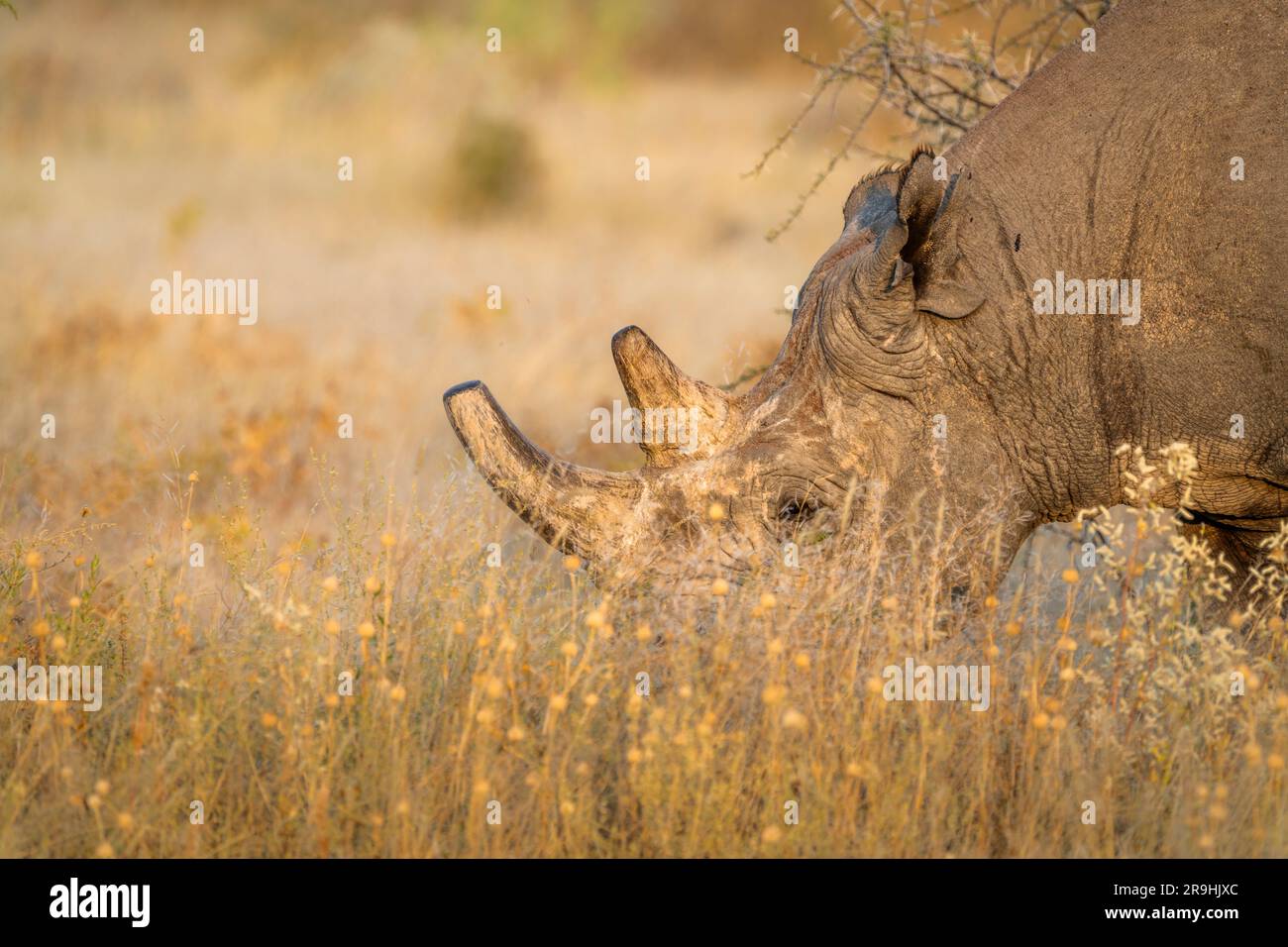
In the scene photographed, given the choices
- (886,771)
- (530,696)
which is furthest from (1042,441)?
(530,696)

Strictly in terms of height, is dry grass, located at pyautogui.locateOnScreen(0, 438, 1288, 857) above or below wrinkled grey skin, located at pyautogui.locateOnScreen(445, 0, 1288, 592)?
below

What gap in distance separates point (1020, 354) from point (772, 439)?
0.91m

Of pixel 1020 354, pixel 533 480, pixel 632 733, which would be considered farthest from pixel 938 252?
pixel 632 733

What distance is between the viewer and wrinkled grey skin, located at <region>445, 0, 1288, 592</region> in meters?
4.93

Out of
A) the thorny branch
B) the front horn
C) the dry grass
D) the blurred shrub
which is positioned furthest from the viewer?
the blurred shrub

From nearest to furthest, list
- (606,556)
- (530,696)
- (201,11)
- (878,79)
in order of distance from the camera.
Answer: (530,696) < (606,556) < (878,79) < (201,11)

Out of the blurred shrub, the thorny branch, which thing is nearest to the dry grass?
the thorny branch

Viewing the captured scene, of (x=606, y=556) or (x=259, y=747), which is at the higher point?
(x=606, y=556)

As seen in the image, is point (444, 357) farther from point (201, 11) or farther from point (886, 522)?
point (201, 11)

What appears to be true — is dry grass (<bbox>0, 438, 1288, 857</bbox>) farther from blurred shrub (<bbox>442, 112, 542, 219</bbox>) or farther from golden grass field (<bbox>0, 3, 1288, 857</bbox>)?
blurred shrub (<bbox>442, 112, 542, 219</bbox>)

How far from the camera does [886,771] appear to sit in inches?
168

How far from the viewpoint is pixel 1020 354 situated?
17.0ft
